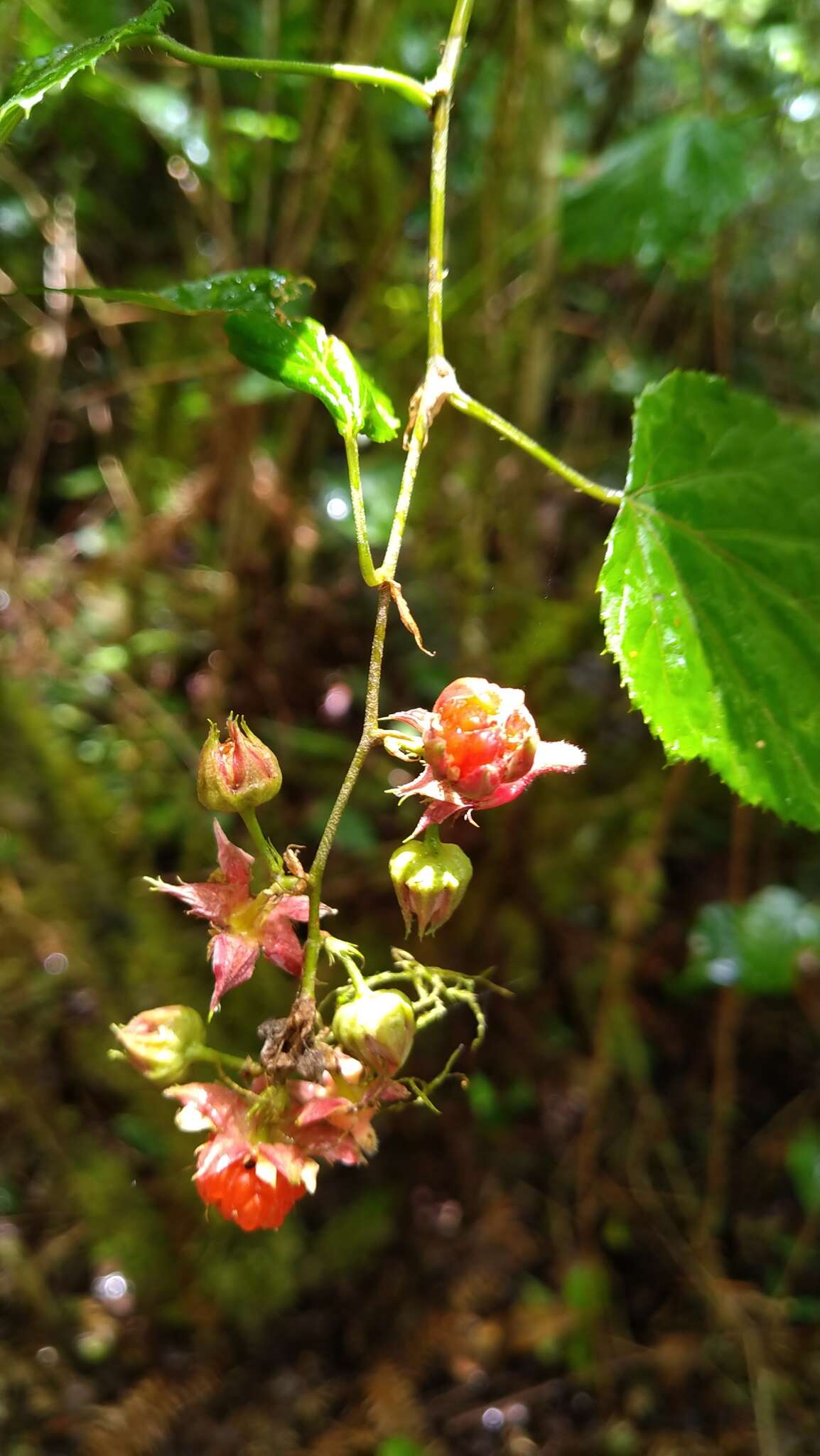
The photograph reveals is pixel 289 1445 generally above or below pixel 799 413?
below

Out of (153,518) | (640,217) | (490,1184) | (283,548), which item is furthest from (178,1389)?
(640,217)

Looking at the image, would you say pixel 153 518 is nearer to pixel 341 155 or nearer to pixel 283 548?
pixel 283 548

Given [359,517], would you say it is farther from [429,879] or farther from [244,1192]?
[244,1192]

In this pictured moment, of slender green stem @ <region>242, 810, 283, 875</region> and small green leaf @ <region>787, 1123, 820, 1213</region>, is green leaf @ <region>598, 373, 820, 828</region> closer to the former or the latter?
slender green stem @ <region>242, 810, 283, 875</region>

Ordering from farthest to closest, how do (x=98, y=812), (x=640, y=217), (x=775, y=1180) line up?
(x=775, y=1180), (x=98, y=812), (x=640, y=217)

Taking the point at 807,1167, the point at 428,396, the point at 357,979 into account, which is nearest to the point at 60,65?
the point at 428,396

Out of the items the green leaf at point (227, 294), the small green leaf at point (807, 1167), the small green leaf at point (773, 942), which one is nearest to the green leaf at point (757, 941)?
the small green leaf at point (773, 942)

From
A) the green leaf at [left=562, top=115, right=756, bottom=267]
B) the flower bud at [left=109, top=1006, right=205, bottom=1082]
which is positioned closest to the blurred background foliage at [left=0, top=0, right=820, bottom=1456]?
the green leaf at [left=562, top=115, right=756, bottom=267]
